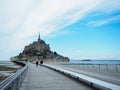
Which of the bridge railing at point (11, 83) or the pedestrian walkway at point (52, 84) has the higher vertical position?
the bridge railing at point (11, 83)

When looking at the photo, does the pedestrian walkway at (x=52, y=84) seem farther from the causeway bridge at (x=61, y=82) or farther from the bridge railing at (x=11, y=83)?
the bridge railing at (x=11, y=83)

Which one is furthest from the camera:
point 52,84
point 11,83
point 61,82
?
point 61,82

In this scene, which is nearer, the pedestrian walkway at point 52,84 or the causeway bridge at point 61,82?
the causeway bridge at point 61,82

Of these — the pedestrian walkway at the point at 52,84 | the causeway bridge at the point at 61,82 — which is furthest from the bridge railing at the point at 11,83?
the pedestrian walkway at the point at 52,84

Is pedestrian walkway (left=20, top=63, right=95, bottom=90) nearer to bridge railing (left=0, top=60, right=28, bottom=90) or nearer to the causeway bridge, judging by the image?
the causeway bridge

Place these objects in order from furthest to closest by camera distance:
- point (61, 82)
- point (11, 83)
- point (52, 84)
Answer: point (61, 82)
point (52, 84)
point (11, 83)

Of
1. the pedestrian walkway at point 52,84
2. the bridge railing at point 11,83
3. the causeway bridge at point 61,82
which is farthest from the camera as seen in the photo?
the pedestrian walkway at point 52,84

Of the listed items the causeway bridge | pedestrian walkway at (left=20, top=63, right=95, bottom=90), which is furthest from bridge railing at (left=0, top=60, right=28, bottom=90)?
pedestrian walkway at (left=20, top=63, right=95, bottom=90)

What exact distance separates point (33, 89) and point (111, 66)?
85.6 feet

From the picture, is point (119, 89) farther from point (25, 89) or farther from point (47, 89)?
point (25, 89)

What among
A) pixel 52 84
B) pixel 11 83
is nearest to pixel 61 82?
pixel 52 84

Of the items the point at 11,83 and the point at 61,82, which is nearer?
the point at 11,83

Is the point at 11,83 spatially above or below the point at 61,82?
above

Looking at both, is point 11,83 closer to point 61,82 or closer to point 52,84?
point 52,84
